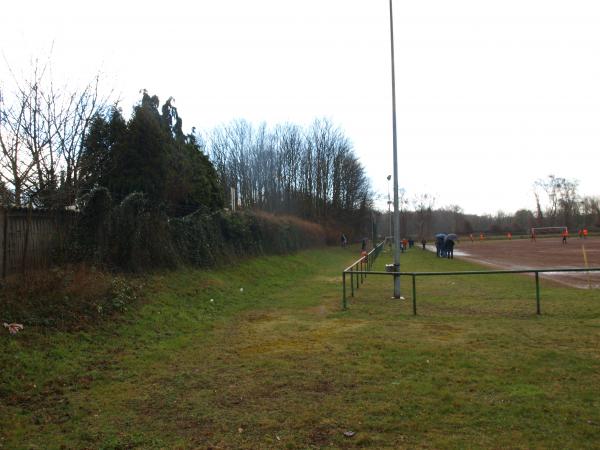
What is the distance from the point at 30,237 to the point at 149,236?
358 centimetres

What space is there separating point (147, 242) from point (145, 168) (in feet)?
13.4

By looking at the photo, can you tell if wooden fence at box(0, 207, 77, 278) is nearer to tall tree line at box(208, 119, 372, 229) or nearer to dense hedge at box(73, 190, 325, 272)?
dense hedge at box(73, 190, 325, 272)

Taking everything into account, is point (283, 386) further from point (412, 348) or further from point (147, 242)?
point (147, 242)

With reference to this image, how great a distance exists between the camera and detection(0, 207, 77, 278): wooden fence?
9.27m

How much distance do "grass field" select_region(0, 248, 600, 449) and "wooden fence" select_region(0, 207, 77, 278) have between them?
7.78 ft

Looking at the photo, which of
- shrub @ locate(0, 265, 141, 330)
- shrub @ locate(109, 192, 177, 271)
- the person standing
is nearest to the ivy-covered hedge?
shrub @ locate(109, 192, 177, 271)

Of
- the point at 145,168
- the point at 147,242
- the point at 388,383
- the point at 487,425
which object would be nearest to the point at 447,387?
the point at 388,383

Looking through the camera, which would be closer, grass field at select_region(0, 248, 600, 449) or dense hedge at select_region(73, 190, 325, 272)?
grass field at select_region(0, 248, 600, 449)

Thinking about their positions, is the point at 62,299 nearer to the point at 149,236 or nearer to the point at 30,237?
the point at 30,237

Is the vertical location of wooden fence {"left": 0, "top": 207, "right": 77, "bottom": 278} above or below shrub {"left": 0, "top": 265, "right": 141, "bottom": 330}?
above

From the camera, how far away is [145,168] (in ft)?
53.0

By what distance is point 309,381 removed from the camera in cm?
555

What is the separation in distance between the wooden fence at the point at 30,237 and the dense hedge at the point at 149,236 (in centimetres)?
48

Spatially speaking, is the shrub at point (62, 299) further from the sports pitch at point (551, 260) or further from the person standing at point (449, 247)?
the person standing at point (449, 247)
